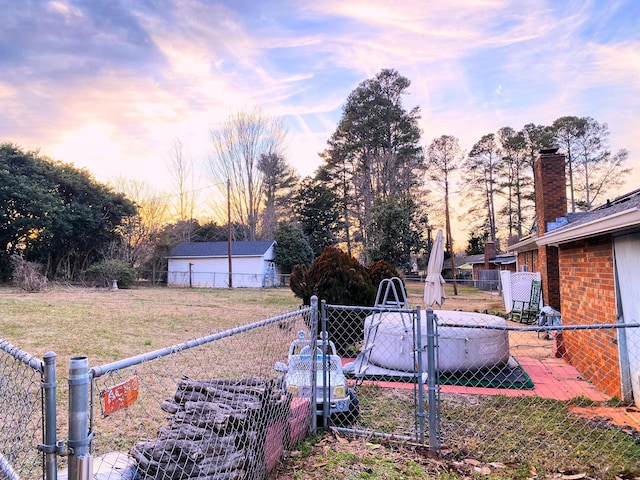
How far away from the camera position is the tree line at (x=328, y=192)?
2178 centimetres

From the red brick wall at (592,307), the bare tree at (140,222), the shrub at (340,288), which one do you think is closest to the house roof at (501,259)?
the red brick wall at (592,307)

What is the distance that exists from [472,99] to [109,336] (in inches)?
464

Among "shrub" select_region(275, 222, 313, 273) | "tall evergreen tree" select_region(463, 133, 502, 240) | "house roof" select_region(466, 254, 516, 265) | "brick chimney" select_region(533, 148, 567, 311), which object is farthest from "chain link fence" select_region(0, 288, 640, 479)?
"tall evergreen tree" select_region(463, 133, 502, 240)

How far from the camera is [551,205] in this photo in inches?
394

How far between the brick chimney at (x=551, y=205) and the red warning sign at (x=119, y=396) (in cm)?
1088

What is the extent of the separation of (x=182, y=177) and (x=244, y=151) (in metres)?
6.02

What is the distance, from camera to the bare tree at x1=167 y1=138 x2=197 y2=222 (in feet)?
109

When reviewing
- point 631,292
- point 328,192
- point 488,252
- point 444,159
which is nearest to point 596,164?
point 488,252

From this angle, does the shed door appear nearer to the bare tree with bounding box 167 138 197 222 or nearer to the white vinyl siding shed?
the white vinyl siding shed

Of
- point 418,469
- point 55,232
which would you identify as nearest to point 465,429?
point 418,469

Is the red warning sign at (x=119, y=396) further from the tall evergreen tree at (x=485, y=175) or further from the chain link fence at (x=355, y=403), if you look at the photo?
the tall evergreen tree at (x=485, y=175)

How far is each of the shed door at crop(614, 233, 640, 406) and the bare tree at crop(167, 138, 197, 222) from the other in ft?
110

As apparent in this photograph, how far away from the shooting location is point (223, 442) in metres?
2.41

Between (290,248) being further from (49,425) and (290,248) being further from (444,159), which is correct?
(49,425)
